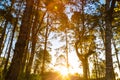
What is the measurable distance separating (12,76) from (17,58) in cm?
55

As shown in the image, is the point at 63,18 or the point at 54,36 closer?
the point at 63,18

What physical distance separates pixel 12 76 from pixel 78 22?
775 inches

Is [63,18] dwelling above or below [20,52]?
above

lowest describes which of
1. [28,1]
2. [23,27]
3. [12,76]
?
[12,76]

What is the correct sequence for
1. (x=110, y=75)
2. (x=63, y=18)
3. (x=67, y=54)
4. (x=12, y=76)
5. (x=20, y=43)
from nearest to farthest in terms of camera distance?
(x=12, y=76) → (x=20, y=43) → (x=110, y=75) → (x=63, y=18) → (x=67, y=54)

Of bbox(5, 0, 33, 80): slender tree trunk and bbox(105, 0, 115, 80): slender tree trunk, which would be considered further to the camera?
bbox(105, 0, 115, 80): slender tree trunk

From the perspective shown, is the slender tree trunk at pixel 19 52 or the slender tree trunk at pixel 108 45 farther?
the slender tree trunk at pixel 108 45

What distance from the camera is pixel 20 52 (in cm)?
579

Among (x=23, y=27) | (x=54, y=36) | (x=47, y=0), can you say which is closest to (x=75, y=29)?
(x=54, y=36)

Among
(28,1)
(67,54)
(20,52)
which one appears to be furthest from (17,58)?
(67,54)

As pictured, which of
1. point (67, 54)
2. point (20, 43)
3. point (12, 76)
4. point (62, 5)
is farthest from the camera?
point (67, 54)

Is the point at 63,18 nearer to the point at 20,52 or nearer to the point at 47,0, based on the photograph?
the point at 47,0

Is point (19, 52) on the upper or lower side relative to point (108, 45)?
lower

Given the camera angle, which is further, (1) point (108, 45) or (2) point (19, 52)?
(1) point (108, 45)
